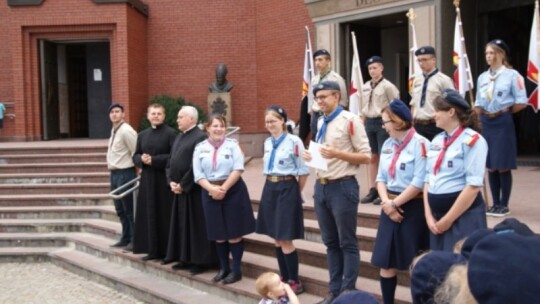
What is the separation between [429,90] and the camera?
6.02 m

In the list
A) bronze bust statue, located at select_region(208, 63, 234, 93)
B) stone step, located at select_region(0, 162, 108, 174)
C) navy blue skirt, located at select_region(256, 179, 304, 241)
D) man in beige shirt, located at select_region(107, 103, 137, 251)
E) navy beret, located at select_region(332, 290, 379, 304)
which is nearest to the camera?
navy beret, located at select_region(332, 290, 379, 304)

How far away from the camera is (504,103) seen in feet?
19.5

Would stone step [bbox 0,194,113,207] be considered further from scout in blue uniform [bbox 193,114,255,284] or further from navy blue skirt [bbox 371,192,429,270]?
navy blue skirt [bbox 371,192,429,270]

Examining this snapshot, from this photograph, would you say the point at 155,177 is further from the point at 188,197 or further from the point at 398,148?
the point at 398,148

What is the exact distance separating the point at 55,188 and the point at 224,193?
19.8ft

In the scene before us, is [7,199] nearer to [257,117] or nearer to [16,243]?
[16,243]

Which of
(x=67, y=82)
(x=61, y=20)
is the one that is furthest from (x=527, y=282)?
(x=67, y=82)

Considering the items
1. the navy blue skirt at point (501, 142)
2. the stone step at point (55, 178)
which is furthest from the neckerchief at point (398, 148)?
the stone step at point (55, 178)

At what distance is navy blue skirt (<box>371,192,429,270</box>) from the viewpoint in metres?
4.29

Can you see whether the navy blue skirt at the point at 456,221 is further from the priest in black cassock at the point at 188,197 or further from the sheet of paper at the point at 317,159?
the priest in black cassock at the point at 188,197

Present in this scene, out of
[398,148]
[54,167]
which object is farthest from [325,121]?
[54,167]

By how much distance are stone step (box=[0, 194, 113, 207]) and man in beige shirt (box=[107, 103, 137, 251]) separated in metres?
2.56

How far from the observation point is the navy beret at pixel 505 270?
120 centimetres

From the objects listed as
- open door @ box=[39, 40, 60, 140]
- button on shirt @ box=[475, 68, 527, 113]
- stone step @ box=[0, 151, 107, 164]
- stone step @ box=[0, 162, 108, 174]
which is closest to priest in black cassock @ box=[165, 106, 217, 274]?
button on shirt @ box=[475, 68, 527, 113]
